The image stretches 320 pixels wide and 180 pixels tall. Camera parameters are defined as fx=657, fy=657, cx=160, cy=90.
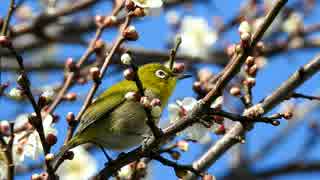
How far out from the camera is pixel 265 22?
93.7 inches

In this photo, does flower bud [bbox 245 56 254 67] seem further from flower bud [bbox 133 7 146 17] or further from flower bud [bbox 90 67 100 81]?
flower bud [bbox 90 67 100 81]

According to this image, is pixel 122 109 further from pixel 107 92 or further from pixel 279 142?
pixel 279 142

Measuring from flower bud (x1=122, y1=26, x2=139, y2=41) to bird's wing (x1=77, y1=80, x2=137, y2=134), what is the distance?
0.54 meters

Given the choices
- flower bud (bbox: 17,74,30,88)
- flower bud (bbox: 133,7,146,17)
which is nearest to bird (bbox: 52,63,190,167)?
flower bud (bbox: 133,7,146,17)

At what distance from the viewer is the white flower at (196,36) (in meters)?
6.57

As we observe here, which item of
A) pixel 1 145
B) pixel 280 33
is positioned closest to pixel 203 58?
pixel 280 33

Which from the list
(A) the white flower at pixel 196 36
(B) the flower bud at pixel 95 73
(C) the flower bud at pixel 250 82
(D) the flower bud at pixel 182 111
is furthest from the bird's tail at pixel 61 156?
(A) the white flower at pixel 196 36

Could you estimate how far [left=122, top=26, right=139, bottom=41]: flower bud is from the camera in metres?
3.06

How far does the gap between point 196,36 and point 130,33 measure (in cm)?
374

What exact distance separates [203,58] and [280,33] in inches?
39.6

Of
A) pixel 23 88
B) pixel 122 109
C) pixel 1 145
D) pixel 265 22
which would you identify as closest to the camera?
pixel 265 22

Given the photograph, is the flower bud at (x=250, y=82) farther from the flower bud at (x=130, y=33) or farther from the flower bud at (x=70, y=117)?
the flower bud at (x=70, y=117)

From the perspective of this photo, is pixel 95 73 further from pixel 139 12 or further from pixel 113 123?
pixel 113 123

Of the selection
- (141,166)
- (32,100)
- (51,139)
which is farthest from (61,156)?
(141,166)
